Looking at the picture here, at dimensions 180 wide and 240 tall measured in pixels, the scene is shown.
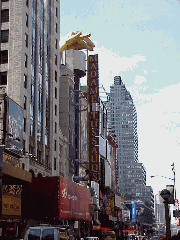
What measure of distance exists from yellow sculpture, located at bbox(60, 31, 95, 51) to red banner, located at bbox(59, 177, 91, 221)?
46.9 m

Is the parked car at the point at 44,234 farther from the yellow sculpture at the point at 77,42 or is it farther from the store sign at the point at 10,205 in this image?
the yellow sculpture at the point at 77,42

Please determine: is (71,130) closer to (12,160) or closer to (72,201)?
(12,160)

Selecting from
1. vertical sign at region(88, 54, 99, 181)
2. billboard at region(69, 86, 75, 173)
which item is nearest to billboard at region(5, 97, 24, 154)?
billboard at region(69, 86, 75, 173)

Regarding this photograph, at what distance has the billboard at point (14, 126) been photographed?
4366 cm

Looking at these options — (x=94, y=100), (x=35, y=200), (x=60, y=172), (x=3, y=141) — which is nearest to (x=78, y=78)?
(x=94, y=100)

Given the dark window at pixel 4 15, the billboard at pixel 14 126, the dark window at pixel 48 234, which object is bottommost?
the dark window at pixel 48 234

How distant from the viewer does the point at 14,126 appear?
148ft

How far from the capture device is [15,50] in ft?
175

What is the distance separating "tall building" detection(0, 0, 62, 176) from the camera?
52.7 meters

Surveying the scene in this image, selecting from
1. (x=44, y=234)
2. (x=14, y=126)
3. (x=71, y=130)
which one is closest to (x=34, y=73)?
(x=14, y=126)

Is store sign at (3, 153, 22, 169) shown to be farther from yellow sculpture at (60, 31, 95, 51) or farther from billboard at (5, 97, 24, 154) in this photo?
yellow sculpture at (60, 31, 95, 51)

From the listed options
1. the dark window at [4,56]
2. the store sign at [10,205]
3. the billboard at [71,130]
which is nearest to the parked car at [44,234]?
the store sign at [10,205]

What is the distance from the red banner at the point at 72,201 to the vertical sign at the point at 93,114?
30003 mm

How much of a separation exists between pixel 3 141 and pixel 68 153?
101 ft
